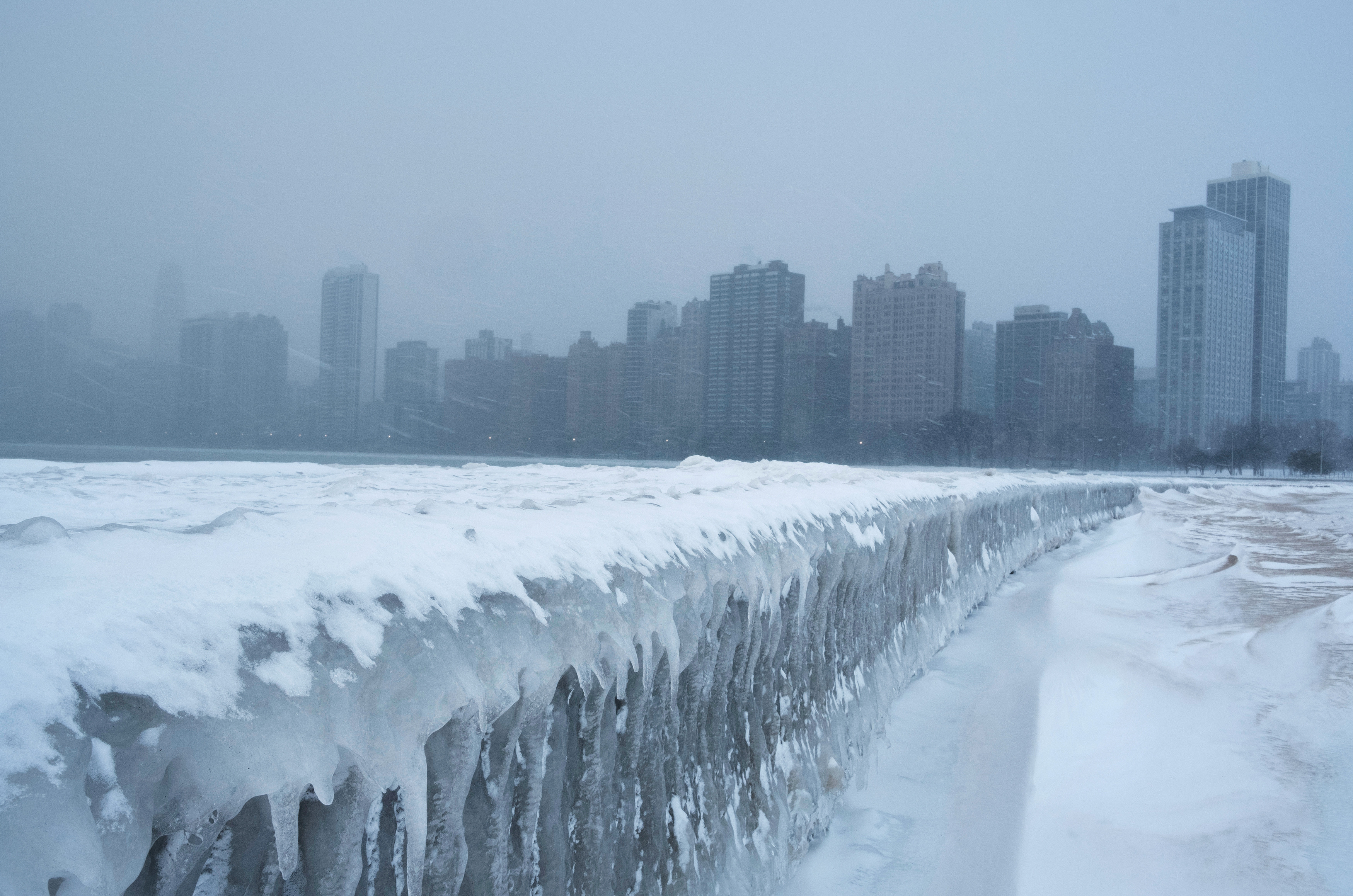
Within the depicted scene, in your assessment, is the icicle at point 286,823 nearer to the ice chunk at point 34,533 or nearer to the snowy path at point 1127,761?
the ice chunk at point 34,533

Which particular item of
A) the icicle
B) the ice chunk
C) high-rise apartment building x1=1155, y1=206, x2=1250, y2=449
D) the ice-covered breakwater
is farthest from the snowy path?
high-rise apartment building x1=1155, y1=206, x2=1250, y2=449

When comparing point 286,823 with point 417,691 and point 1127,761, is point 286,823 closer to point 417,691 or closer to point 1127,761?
point 417,691

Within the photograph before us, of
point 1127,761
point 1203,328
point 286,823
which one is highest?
point 1203,328

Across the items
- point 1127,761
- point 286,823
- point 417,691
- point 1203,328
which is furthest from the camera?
point 1203,328

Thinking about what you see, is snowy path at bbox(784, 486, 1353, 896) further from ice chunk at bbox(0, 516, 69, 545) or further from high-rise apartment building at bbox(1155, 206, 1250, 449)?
high-rise apartment building at bbox(1155, 206, 1250, 449)

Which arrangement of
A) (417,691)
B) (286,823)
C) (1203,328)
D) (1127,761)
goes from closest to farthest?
(286,823)
(417,691)
(1127,761)
(1203,328)

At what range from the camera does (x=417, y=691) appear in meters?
1.23

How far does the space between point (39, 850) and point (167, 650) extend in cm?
23

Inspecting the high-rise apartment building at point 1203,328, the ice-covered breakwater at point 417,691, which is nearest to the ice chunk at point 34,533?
the ice-covered breakwater at point 417,691

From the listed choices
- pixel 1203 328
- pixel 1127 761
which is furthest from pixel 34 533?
pixel 1203 328

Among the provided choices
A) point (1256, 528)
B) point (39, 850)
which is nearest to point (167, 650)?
point (39, 850)

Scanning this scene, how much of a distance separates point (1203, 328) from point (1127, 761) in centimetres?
7802

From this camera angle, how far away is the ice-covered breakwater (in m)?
0.86

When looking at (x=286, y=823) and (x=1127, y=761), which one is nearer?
(x=286, y=823)
